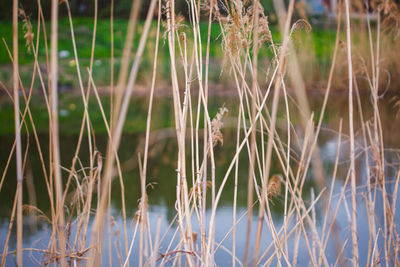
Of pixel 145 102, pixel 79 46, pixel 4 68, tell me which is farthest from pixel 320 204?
pixel 79 46

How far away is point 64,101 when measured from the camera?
6215 millimetres

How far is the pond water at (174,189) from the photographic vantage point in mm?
1911

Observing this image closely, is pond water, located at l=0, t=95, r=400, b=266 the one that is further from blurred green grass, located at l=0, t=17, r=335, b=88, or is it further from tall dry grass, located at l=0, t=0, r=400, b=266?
blurred green grass, located at l=0, t=17, r=335, b=88

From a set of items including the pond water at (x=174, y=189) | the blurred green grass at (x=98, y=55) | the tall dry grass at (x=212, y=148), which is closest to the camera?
the tall dry grass at (x=212, y=148)

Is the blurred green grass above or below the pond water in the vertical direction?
above

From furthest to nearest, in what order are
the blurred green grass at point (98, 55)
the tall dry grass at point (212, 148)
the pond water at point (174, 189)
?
the blurred green grass at point (98, 55) → the pond water at point (174, 189) → the tall dry grass at point (212, 148)

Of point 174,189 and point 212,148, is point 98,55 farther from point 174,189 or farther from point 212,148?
point 212,148

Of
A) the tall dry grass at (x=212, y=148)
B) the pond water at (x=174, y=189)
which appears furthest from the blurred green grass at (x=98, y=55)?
the tall dry grass at (x=212, y=148)

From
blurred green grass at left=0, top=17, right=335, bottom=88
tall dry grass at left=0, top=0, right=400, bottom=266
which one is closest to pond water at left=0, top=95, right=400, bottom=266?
tall dry grass at left=0, top=0, right=400, bottom=266

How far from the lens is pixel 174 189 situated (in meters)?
3.00

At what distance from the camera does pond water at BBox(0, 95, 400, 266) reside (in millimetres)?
1911

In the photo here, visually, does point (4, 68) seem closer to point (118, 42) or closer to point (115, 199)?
point (118, 42)

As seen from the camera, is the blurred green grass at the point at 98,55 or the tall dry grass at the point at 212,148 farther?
the blurred green grass at the point at 98,55

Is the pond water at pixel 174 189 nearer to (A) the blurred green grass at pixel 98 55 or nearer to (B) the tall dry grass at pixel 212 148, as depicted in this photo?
(B) the tall dry grass at pixel 212 148
